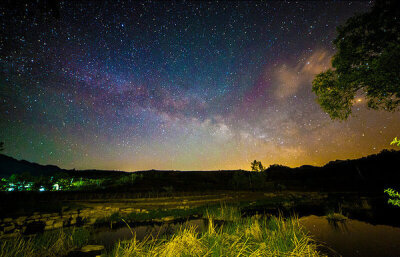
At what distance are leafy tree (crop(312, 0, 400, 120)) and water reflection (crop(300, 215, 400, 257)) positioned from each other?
6830 millimetres

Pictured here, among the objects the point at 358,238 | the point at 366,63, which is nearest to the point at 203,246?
the point at 358,238

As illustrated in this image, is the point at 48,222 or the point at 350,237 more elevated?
the point at 350,237

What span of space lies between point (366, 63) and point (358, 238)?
914 centimetres

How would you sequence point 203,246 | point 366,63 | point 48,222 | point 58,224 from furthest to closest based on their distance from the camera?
point 58,224 < point 48,222 < point 366,63 < point 203,246

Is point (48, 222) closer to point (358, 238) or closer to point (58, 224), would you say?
point (58, 224)

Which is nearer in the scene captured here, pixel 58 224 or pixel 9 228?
pixel 9 228

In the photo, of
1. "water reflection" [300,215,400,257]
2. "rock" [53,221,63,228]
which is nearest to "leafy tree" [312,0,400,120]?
"water reflection" [300,215,400,257]

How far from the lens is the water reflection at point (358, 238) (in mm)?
6787

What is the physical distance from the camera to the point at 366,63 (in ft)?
26.9

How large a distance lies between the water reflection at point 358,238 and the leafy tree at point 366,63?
683cm

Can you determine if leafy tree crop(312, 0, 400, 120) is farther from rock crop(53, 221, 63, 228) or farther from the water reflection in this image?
rock crop(53, 221, 63, 228)

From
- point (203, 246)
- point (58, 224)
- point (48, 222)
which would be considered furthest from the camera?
point (58, 224)

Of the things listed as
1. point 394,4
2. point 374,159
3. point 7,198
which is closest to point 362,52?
point 394,4

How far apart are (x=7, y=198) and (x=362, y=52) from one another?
85.8 ft
